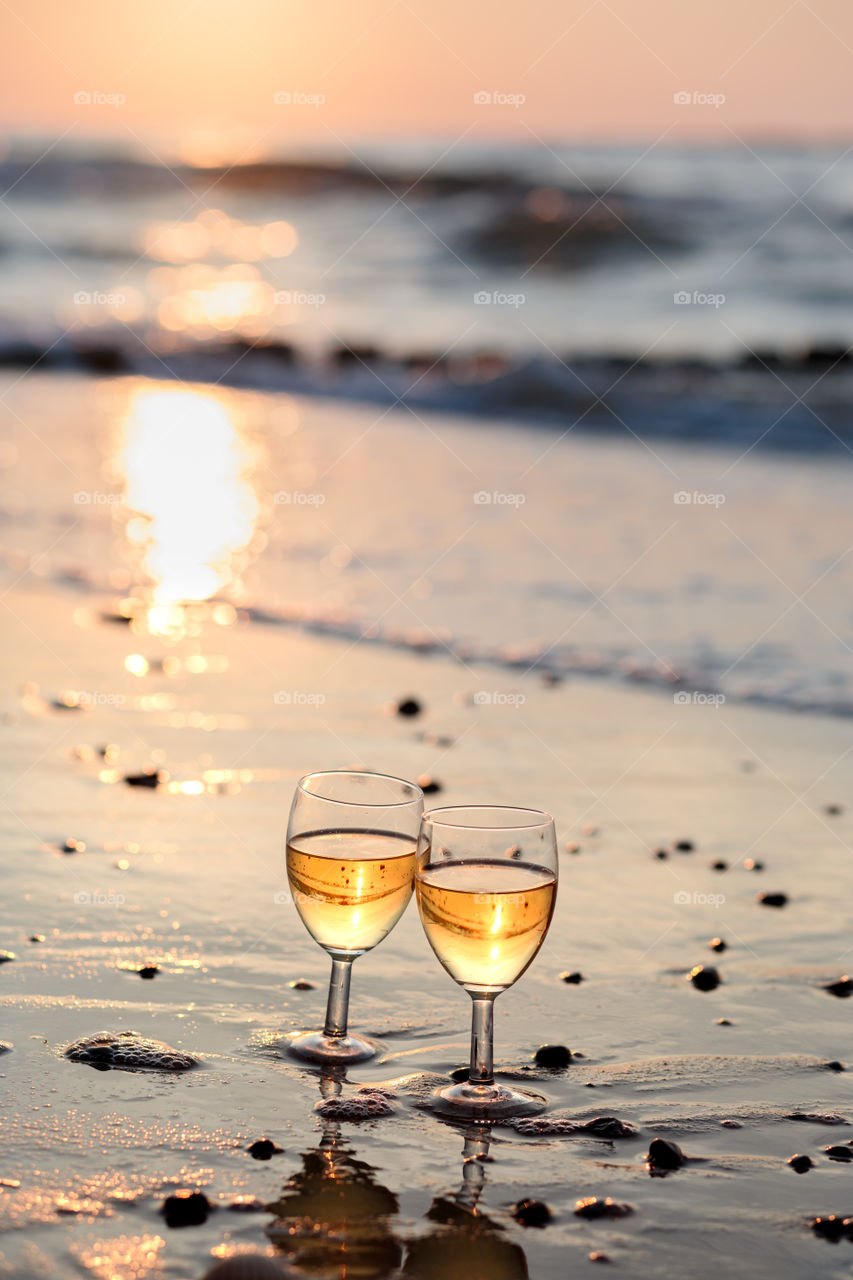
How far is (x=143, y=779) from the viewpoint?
5.00 metres

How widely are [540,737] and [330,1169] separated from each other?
10.8ft

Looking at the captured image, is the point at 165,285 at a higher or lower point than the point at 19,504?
higher

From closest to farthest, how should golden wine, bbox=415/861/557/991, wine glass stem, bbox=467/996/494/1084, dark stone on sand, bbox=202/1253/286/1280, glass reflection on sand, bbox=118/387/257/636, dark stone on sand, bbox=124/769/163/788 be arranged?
dark stone on sand, bbox=202/1253/286/1280
golden wine, bbox=415/861/557/991
wine glass stem, bbox=467/996/494/1084
dark stone on sand, bbox=124/769/163/788
glass reflection on sand, bbox=118/387/257/636

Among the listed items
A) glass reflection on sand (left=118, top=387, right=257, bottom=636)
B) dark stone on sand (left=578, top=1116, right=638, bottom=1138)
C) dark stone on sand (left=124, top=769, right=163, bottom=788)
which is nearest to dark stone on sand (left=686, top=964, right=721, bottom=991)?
dark stone on sand (left=578, top=1116, right=638, bottom=1138)

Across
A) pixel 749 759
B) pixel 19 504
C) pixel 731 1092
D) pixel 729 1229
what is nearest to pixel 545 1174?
pixel 729 1229

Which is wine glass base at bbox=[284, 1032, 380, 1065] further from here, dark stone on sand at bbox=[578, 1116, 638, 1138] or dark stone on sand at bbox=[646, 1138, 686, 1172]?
dark stone on sand at bbox=[646, 1138, 686, 1172]

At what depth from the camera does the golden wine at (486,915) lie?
2.59 metres

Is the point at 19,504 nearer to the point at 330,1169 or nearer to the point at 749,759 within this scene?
the point at 749,759

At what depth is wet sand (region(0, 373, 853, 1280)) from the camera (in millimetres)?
2432

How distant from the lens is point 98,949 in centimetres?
359

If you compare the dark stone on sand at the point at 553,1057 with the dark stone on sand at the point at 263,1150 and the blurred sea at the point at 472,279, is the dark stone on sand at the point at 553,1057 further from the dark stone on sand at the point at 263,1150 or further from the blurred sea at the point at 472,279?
the blurred sea at the point at 472,279

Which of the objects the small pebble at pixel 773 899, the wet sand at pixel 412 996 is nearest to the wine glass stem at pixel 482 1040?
the wet sand at pixel 412 996

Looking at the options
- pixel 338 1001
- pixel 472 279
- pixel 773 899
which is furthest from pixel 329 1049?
pixel 472 279

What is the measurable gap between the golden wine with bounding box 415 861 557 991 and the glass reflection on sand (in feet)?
15.6
